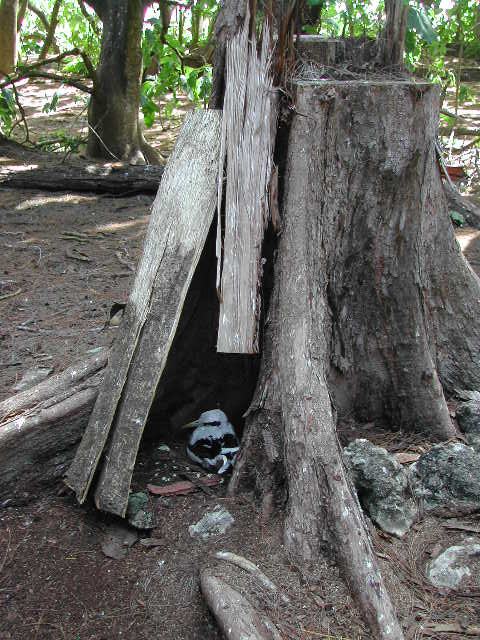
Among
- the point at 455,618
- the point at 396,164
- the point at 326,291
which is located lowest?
the point at 455,618

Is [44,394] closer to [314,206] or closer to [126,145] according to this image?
[314,206]

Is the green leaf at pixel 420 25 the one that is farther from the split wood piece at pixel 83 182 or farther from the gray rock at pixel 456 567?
the gray rock at pixel 456 567

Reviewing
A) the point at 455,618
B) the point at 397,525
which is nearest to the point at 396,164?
the point at 397,525

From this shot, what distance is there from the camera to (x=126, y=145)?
833cm

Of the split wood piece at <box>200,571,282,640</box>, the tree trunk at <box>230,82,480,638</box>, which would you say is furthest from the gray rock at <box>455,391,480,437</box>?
the split wood piece at <box>200,571,282,640</box>

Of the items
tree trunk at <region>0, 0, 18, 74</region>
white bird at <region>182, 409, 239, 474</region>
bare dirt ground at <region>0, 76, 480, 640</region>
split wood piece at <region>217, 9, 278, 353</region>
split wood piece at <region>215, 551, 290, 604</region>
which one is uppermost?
tree trunk at <region>0, 0, 18, 74</region>

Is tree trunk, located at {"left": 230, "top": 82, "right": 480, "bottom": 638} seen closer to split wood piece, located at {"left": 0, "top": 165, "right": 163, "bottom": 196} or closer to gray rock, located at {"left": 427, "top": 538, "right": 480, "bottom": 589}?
gray rock, located at {"left": 427, "top": 538, "right": 480, "bottom": 589}

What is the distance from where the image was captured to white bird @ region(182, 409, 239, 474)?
109 inches

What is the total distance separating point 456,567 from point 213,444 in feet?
3.49

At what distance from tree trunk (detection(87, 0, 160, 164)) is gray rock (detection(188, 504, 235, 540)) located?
628cm

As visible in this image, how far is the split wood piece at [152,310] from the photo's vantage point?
2.38m

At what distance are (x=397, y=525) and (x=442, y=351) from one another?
109 cm

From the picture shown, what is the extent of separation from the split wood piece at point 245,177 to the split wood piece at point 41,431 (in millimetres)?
709

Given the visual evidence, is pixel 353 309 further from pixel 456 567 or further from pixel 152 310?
pixel 456 567
